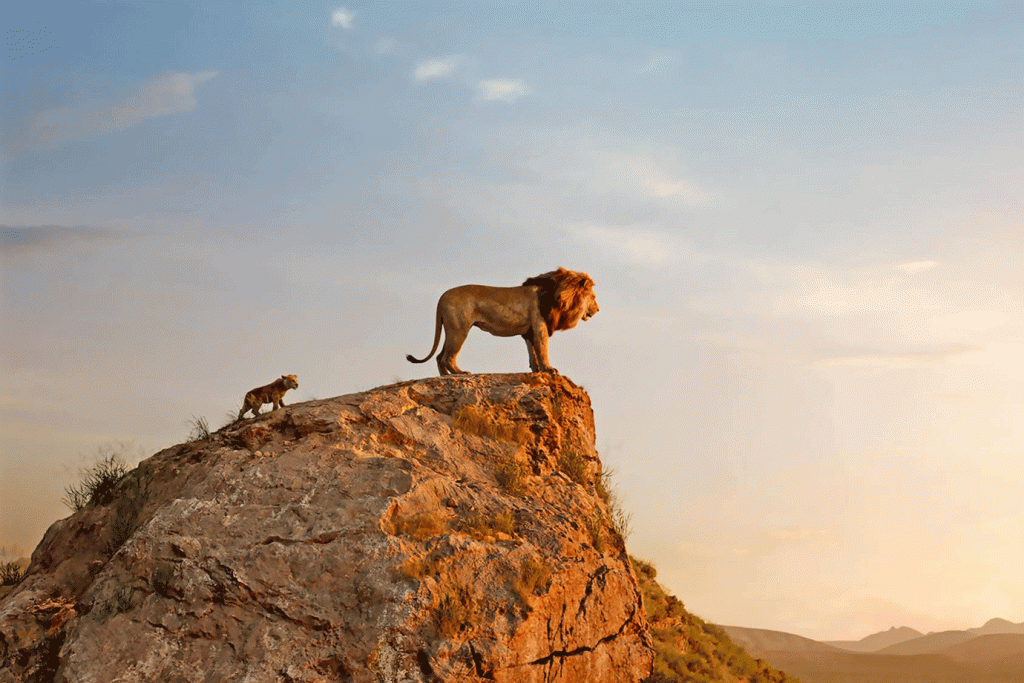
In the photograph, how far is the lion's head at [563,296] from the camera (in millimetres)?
14492

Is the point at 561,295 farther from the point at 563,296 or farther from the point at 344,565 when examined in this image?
the point at 344,565

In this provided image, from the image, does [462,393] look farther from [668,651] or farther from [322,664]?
[668,651]

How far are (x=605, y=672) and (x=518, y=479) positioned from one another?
8.44 ft

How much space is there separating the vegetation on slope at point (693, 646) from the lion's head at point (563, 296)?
581 centimetres

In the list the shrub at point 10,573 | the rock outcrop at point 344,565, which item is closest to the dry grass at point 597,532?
the rock outcrop at point 344,565

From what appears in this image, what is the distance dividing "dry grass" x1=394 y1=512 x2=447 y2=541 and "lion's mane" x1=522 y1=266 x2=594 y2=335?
4.77 metres

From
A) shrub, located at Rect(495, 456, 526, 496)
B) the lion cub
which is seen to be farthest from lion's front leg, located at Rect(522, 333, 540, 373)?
the lion cub

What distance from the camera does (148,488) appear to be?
12.1 meters

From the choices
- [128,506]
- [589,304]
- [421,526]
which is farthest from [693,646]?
[128,506]

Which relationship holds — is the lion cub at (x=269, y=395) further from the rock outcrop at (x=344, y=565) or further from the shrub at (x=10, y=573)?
the shrub at (x=10, y=573)

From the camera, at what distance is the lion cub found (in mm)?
14023

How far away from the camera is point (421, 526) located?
1049cm

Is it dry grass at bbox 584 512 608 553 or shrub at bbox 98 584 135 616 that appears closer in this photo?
shrub at bbox 98 584 135 616

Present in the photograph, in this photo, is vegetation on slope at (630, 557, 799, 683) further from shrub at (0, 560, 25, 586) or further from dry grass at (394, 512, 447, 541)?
shrub at (0, 560, 25, 586)
